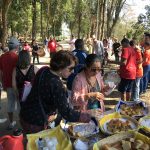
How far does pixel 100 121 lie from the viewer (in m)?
3.98

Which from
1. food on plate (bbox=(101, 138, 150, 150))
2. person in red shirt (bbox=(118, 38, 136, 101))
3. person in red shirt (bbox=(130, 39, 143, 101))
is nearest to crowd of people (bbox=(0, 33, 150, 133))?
food on plate (bbox=(101, 138, 150, 150))

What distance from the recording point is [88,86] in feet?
15.2

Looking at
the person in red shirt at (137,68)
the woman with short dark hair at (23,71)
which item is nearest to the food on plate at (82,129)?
the woman with short dark hair at (23,71)

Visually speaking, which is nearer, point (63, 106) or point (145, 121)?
point (63, 106)

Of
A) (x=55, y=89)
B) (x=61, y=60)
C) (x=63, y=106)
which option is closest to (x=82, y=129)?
(x=63, y=106)

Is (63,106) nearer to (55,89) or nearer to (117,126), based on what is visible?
(55,89)

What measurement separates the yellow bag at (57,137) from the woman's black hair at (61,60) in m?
0.66

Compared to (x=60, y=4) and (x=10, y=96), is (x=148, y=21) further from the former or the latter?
(x=10, y=96)

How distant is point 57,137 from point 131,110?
1.35 m

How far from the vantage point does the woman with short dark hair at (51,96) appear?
3553mm

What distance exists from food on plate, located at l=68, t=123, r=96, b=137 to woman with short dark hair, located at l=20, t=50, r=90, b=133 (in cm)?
21

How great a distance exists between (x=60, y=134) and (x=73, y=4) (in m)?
55.0

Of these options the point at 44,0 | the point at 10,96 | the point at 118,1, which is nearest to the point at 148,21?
the point at 44,0

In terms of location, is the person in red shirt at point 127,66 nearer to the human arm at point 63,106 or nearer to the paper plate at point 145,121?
the paper plate at point 145,121
